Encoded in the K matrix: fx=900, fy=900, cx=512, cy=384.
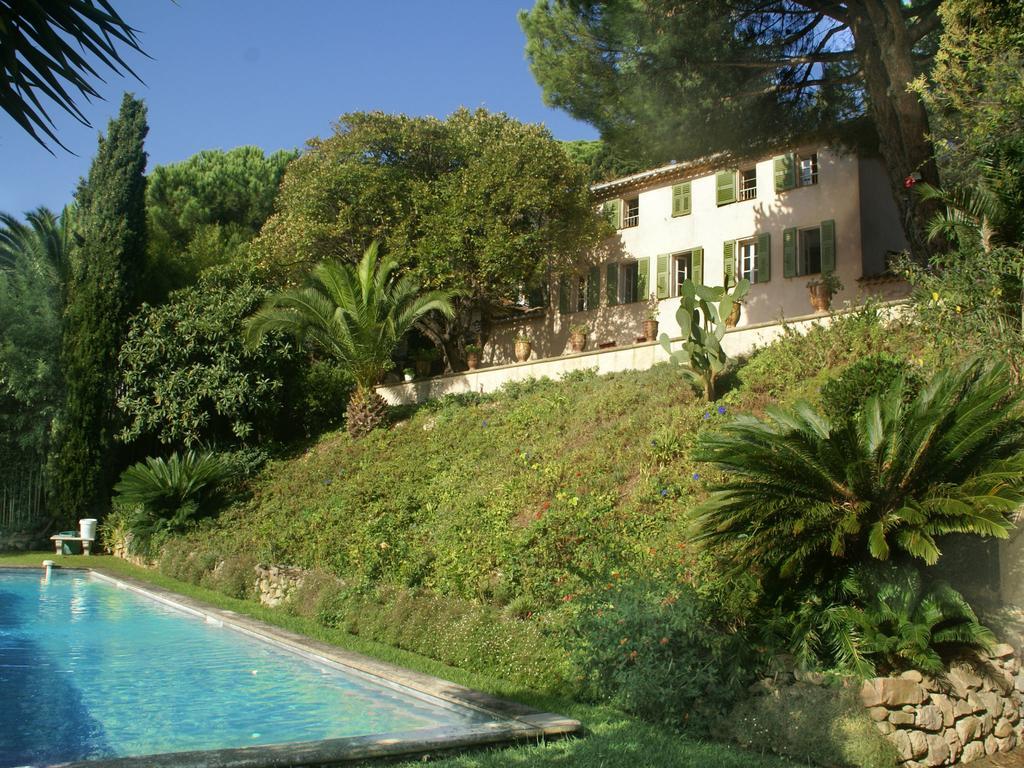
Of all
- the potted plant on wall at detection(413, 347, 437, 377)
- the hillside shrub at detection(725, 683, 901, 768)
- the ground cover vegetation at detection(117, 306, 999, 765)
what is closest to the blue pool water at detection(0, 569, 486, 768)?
the ground cover vegetation at detection(117, 306, 999, 765)

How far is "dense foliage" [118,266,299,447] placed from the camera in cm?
2192

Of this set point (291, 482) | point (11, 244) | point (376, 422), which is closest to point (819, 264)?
point (376, 422)

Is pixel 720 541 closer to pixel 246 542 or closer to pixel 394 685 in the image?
pixel 394 685

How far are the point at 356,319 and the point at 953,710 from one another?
54.5ft

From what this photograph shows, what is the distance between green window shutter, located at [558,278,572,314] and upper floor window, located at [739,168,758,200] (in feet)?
20.4

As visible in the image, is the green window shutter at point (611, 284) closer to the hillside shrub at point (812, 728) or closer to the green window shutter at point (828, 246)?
the green window shutter at point (828, 246)

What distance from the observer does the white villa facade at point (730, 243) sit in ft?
76.3

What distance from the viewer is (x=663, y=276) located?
87.9 feet

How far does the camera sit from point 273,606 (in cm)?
1442

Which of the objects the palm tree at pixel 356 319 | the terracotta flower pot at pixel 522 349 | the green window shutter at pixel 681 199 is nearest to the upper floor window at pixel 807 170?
the green window shutter at pixel 681 199

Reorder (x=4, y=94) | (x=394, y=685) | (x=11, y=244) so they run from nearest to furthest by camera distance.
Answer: (x=4, y=94) < (x=394, y=685) < (x=11, y=244)

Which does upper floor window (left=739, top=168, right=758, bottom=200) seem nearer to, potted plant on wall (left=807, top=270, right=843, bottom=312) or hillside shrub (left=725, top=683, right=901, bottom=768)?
potted plant on wall (left=807, top=270, right=843, bottom=312)

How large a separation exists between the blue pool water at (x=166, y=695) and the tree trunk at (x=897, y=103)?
13.5 meters

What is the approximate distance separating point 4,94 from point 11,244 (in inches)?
1001
